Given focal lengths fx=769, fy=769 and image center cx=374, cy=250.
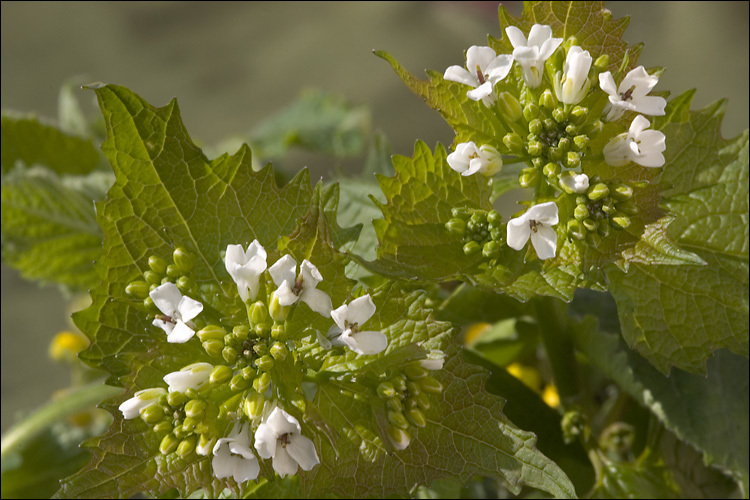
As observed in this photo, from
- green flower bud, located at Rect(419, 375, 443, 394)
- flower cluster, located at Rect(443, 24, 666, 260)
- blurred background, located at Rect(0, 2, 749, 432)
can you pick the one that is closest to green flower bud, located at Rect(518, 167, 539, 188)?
flower cluster, located at Rect(443, 24, 666, 260)

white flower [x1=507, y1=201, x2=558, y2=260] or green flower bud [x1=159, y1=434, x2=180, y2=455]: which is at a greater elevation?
white flower [x1=507, y1=201, x2=558, y2=260]

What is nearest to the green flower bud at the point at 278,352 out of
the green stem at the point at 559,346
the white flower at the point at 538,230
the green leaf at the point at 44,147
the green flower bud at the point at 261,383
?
the green flower bud at the point at 261,383

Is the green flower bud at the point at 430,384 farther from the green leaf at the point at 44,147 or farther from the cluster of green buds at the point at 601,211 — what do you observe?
the green leaf at the point at 44,147

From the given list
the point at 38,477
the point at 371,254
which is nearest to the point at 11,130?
the point at 38,477

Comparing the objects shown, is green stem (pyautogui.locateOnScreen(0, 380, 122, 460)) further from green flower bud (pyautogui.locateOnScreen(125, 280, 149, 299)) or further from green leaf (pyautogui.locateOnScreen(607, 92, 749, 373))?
green leaf (pyautogui.locateOnScreen(607, 92, 749, 373))

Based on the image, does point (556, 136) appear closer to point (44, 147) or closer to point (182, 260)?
point (182, 260)
